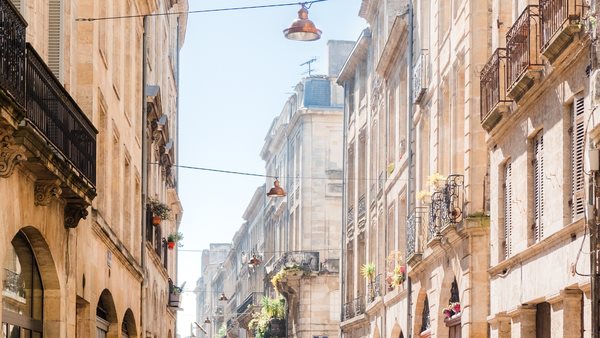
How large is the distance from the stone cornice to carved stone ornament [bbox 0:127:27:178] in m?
7.36

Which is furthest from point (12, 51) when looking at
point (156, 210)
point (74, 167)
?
point (156, 210)

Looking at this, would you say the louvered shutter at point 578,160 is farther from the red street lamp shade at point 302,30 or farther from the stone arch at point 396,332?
the stone arch at point 396,332

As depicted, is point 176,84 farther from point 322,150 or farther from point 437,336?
point 437,336

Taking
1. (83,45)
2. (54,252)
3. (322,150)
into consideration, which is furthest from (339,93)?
(54,252)

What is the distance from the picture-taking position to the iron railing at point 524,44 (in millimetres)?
20312

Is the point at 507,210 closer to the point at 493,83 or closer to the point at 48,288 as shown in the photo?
the point at 493,83

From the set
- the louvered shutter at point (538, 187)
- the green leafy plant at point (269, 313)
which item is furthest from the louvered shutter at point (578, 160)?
the green leafy plant at point (269, 313)

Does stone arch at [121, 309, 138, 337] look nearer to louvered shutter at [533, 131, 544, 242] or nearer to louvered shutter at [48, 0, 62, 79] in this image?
louvered shutter at [48, 0, 62, 79]

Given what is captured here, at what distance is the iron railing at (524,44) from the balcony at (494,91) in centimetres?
42

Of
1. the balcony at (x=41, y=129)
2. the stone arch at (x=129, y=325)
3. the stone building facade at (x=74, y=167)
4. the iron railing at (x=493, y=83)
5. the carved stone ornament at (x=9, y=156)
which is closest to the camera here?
the carved stone ornament at (x=9, y=156)

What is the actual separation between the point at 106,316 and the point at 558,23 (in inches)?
491

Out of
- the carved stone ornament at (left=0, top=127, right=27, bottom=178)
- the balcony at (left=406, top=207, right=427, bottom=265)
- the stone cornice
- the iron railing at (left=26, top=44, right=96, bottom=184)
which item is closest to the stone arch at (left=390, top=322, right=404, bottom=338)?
the balcony at (left=406, top=207, right=427, bottom=265)

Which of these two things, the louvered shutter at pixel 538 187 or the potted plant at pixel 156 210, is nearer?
the louvered shutter at pixel 538 187

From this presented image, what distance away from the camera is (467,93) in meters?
26.7
